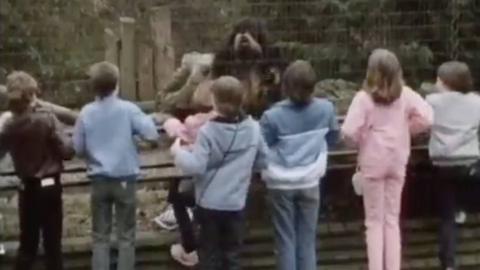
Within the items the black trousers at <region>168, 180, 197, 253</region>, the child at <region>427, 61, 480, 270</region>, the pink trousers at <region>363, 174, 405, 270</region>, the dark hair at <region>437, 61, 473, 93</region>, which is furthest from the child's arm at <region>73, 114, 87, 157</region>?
the dark hair at <region>437, 61, 473, 93</region>

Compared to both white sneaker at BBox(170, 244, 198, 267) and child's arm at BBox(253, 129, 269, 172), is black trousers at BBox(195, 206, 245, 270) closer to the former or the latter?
child's arm at BBox(253, 129, 269, 172)

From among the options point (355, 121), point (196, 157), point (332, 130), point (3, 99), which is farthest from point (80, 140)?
point (355, 121)

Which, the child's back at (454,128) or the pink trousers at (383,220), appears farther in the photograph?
the child's back at (454,128)

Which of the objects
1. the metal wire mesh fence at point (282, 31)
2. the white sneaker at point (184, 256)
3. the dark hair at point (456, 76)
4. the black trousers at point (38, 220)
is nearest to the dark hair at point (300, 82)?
Result: the metal wire mesh fence at point (282, 31)

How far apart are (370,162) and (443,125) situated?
65 centimetres

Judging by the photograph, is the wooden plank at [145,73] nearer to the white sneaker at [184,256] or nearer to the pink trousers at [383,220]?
the white sneaker at [184,256]

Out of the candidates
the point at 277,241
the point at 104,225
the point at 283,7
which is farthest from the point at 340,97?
the point at 104,225

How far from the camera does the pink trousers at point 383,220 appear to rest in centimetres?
889

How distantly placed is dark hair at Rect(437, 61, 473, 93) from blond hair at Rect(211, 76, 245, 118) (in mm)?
1542

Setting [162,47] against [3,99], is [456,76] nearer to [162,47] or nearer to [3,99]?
[162,47]

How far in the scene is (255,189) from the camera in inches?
367

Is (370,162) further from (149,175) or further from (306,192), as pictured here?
(149,175)

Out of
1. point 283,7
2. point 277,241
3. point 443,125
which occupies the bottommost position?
point 277,241

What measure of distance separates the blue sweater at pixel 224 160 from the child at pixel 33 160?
78 centimetres
